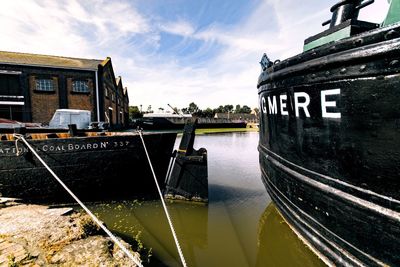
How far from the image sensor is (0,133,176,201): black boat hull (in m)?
5.29

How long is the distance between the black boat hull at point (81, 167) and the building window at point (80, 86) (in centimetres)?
1900

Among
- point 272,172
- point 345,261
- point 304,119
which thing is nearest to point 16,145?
point 272,172

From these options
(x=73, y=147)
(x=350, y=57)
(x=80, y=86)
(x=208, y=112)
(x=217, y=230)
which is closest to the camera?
(x=350, y=57)

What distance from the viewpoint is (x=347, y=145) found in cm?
208

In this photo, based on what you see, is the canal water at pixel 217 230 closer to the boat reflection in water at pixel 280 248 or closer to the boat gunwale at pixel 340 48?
the boat reflection in water at pixel 280 248

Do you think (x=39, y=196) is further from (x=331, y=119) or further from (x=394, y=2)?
(x=394, y=2)

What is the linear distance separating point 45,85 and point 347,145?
81.7 ft

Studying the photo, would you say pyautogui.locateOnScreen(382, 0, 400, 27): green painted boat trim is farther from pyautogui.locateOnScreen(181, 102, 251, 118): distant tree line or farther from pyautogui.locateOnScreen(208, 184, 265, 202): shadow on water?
pyautogui.locateOnScreen(181, 102, 251, 118): distant tree line

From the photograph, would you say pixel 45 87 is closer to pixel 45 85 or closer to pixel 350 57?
pixel 45 85

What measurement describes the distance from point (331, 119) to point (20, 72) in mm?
25337

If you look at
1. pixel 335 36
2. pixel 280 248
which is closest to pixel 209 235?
pixel 280 248

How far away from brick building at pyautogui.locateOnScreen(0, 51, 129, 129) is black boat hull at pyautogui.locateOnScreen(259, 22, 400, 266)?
75.7 ft

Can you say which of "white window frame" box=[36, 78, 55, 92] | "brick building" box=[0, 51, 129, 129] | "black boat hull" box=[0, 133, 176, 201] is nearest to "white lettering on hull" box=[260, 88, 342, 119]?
"black boat hull" box=[0, 133, 176, 201]

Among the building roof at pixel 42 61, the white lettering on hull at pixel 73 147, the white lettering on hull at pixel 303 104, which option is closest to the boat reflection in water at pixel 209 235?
the white lettering on hull at pixel 73 147
